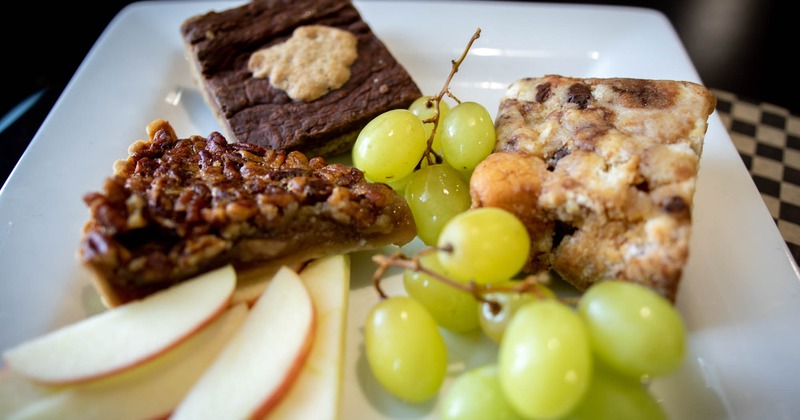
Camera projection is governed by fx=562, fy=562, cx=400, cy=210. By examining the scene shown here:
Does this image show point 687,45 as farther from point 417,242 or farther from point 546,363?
point 546,363

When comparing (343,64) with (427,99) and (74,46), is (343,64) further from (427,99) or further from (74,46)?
(74,46)

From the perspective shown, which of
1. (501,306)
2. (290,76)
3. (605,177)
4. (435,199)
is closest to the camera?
(501,306)

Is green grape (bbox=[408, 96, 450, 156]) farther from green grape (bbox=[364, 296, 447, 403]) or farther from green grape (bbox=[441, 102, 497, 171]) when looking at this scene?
green grape (bbox=[364, 296, 447, 403])

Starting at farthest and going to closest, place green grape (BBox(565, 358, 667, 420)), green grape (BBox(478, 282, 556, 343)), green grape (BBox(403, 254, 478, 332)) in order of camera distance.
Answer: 1. green grape (BBox(403, 254, 478, 332))
2. green grape (BBox(478, 282, 556, 343))
3. green grape (BBox(565, 358, 667, 420))

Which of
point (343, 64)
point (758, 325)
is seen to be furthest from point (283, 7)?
point (758, 325)

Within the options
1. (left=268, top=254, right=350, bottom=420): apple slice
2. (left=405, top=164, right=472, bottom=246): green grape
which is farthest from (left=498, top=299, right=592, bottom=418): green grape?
(left=405, top=164, right=472, bottom=246): green grape

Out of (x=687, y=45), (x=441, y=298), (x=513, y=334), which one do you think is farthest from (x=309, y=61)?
(x=687, y=45)

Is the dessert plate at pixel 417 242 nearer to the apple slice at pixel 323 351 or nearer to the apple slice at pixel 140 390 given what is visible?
the apple slice at pixel 323 351
